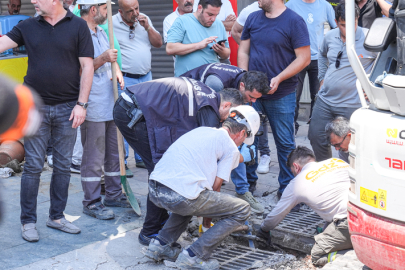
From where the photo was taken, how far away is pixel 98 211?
15.9ft

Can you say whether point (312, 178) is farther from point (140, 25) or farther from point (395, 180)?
point (140, 25)

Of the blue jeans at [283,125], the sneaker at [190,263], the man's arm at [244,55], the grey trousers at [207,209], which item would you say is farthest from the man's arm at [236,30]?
the sneaker at [190,263]

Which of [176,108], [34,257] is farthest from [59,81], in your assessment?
[34,257]

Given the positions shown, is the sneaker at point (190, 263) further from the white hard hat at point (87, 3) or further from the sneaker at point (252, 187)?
the white hard hat at point (87, 3)

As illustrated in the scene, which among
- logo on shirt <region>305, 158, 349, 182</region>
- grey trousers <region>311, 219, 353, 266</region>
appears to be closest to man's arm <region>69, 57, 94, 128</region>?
logo on shirt <region>305, 158, 349, 182</region>

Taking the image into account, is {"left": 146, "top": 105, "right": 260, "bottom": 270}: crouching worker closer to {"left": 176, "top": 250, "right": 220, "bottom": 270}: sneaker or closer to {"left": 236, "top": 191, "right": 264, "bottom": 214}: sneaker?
{"left": 176, "top": 250, "right": 220, "bottom": 270}: sneaker

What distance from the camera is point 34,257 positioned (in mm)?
4012

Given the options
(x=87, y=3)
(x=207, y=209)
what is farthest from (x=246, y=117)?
(x=87, y=3)

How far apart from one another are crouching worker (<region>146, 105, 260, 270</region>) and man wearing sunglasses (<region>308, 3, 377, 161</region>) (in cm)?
131

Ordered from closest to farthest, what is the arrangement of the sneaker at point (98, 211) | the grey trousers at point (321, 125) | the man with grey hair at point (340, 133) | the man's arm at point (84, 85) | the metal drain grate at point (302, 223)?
the man's arm at point (84, 85), the man with grey hair at point (340, 133), the metal drain grate at point (302, 223), the sneaker at point (98, 211), the grey trousers at point (321, 125)

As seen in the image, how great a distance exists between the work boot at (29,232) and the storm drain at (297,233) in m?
2.03

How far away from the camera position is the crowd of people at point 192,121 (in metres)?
3.90

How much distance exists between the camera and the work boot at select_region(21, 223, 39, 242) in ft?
14.0

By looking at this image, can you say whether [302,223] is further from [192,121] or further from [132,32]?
[132,32]
